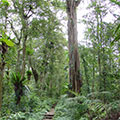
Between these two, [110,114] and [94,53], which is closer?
[110,114]

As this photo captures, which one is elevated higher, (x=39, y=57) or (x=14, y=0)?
(x=14, y=0)

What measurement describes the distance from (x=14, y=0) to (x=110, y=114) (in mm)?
5713

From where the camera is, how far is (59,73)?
11.6 metres

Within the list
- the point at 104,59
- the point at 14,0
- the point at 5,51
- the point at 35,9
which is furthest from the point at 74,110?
the point at 14,0

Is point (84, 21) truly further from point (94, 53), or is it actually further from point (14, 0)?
point (14, 0)

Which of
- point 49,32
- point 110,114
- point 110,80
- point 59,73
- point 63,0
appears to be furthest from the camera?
point 59,73

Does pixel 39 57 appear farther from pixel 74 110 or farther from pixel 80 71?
pixel 74 110

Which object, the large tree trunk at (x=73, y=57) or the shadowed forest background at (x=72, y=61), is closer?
the shadowed forest background at (x=72, y=61)

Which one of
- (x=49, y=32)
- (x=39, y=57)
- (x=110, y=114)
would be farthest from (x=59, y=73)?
(x=110, y=114)

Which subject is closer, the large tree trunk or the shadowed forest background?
the shadowed forest background

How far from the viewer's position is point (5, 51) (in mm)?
4625

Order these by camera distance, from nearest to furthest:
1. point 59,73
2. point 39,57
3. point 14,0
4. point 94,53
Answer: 1. point 94,53
2. point 14,0
3. point 39,57
4. point 59,73

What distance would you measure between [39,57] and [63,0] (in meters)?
3.93

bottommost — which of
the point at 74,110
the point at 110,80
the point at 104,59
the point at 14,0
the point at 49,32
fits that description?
the point at 74,110
